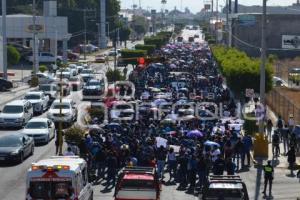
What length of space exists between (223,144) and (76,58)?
77796 mm

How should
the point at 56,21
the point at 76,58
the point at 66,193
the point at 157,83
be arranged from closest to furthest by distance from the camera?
the point at 66,193 → the point at 157,83 → the point at 56,21 → the point at 76,58

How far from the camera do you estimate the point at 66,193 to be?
18562 mm

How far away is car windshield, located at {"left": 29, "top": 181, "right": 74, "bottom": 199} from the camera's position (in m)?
18.6

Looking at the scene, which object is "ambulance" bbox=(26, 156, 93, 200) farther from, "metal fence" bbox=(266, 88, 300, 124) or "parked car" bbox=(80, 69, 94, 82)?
"parked car" bbox=(80, 69, 94, 82)

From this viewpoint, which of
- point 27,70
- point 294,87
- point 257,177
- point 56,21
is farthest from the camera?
point 56,21

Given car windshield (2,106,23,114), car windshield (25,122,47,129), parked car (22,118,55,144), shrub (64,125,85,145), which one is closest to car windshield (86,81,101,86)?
car windshield (2,106,23,114)

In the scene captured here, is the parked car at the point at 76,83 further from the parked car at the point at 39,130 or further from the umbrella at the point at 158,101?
the parked car at the point at 39,130

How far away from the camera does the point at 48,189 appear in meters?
18.6

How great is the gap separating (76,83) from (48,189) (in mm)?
45891

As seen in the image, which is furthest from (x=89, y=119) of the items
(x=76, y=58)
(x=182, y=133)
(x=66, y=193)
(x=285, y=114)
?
(x=76, y=58)

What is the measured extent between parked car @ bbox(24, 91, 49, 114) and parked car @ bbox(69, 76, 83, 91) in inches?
548

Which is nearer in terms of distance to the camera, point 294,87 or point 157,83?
point 157,83

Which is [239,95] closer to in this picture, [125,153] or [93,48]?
[125,153]

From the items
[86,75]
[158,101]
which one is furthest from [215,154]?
[86,75]
